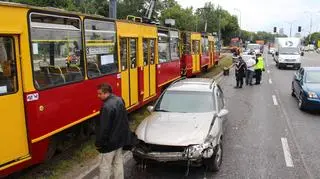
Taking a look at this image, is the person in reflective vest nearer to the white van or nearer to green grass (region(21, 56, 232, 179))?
the white van

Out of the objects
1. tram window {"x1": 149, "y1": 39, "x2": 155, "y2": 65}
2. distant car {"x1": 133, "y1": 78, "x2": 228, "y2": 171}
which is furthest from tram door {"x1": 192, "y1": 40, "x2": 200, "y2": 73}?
distant car {"x1": 133, "y1": 78, "x2": 228, "y2": 171}

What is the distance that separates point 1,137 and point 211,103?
4531 millimetres

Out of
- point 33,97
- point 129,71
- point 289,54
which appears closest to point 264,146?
point 129,71

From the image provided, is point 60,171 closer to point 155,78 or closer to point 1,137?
point 1,137

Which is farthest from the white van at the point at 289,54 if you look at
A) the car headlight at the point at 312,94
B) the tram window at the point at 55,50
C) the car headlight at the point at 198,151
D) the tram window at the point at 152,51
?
the car headlight at the point at 198,151

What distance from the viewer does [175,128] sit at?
7.48 m

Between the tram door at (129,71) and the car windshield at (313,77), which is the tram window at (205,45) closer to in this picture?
the car windshield at (313,77)

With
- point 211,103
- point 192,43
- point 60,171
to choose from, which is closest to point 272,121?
point 211,103

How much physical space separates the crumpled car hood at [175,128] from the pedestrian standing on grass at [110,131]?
3.45 feet

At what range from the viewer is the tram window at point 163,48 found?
14.8 metres

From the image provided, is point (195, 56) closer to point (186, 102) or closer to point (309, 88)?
point (309, 88)

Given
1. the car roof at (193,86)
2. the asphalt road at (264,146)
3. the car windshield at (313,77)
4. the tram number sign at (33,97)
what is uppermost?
the tram number sign at (33,97)

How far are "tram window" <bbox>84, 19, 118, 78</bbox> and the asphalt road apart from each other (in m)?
2.27

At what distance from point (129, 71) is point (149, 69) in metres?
2.09
